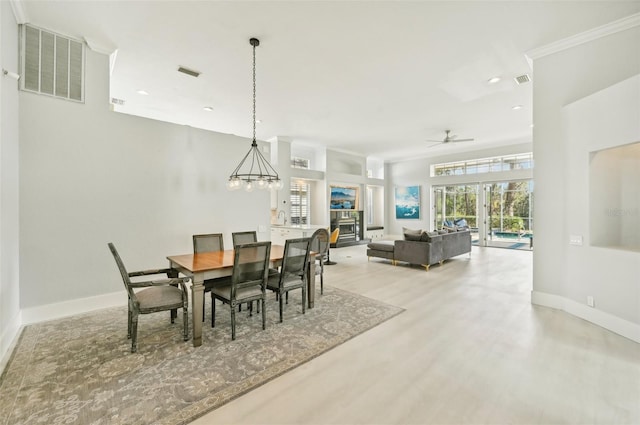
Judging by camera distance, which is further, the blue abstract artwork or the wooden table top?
the blue abstract artwork

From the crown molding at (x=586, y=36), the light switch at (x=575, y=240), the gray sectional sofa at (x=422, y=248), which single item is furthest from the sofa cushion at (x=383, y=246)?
the crown molding at (x=586, y=36)

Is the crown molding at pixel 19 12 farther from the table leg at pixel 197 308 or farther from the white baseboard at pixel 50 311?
the table leg at pixel 197 308

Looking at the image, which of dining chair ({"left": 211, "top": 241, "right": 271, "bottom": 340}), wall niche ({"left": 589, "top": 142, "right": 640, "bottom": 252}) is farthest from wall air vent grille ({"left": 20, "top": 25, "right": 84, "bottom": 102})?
wall niche ({"left": 589, "top": 142, "right": 640, "bottom": 252})

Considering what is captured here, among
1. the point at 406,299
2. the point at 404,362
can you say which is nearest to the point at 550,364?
the point at 404,362

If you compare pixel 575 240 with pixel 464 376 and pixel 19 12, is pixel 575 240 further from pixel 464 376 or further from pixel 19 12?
pixel 19 12

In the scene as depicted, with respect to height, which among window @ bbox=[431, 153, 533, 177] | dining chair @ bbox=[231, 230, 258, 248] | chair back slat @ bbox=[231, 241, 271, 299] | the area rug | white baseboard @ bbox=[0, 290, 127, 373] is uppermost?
window @ bbox=[431, 153, 533, 177]

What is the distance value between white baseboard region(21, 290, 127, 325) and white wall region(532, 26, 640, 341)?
5.94 meters

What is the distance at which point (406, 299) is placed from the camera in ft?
13.4

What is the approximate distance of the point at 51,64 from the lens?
134 inches

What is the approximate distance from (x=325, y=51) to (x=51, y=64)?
348cm

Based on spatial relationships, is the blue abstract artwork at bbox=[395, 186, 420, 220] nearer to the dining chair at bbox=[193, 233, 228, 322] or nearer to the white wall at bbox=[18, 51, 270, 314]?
the white wall at bbox=[18, 51, 270, 314]

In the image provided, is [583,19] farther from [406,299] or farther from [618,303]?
[406,299]

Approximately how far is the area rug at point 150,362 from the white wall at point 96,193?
59cm

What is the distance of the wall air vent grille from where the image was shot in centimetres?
325
